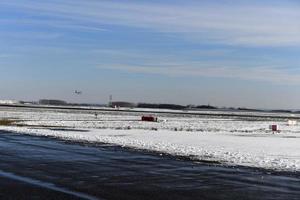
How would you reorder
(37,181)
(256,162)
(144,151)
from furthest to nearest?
(144,151) < (256,162) < (37,181)

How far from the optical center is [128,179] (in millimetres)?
12031

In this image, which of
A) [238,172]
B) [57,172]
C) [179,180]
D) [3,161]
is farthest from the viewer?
[3,161]

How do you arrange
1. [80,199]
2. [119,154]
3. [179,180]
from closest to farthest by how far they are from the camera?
[80,199] → [179,180] → [119,154]

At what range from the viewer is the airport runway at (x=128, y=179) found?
9992 millimetres

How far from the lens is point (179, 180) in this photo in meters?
12.2

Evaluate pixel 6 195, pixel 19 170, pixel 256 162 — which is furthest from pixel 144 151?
pixel 6 195

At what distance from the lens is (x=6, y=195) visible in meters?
9.50

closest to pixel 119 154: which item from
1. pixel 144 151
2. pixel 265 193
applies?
pixel 144 151

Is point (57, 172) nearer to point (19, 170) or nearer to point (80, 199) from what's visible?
point (19, 170)

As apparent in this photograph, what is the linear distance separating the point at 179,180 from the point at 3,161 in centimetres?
582

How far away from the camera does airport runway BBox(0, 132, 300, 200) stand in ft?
32.8

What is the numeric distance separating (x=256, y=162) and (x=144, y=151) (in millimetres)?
4948

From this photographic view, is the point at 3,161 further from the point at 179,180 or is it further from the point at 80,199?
the point at 80,199

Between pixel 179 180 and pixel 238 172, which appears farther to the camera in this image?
pixel 238 172
